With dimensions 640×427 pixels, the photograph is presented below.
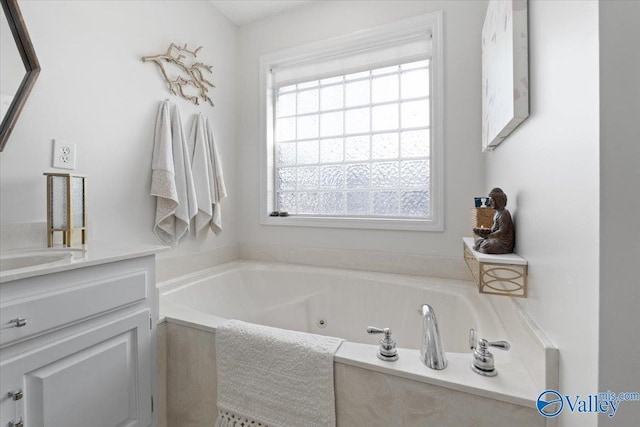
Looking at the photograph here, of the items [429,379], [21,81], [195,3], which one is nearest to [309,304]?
[429,379]

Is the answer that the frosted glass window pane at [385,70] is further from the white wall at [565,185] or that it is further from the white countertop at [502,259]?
the white countertop at [502,259]

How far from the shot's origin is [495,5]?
1.19 m

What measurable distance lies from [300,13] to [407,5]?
0.79 m

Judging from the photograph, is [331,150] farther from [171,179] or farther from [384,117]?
[171,179]

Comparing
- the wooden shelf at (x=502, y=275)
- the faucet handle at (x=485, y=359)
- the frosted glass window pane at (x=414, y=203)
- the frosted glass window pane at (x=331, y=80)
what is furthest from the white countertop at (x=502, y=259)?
the frosted glass window pane at (x=331, y=80)

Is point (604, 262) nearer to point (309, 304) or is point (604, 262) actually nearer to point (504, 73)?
point (504, 73)

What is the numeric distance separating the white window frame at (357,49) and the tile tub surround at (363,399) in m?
1.11

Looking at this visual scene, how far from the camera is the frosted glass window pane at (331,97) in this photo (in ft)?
6.98

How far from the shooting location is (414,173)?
1901 mm

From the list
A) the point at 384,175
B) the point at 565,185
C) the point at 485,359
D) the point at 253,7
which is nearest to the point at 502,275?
the point at 485,359

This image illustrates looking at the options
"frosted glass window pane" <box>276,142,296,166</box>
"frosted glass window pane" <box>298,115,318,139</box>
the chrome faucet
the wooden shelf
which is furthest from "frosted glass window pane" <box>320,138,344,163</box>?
the chrome faucet

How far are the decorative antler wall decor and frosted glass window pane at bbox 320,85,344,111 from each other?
0.83 m

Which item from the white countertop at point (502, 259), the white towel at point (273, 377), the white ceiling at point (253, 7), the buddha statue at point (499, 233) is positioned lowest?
the white towel at point (273, 377)

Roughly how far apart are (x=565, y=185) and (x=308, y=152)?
177 cm
